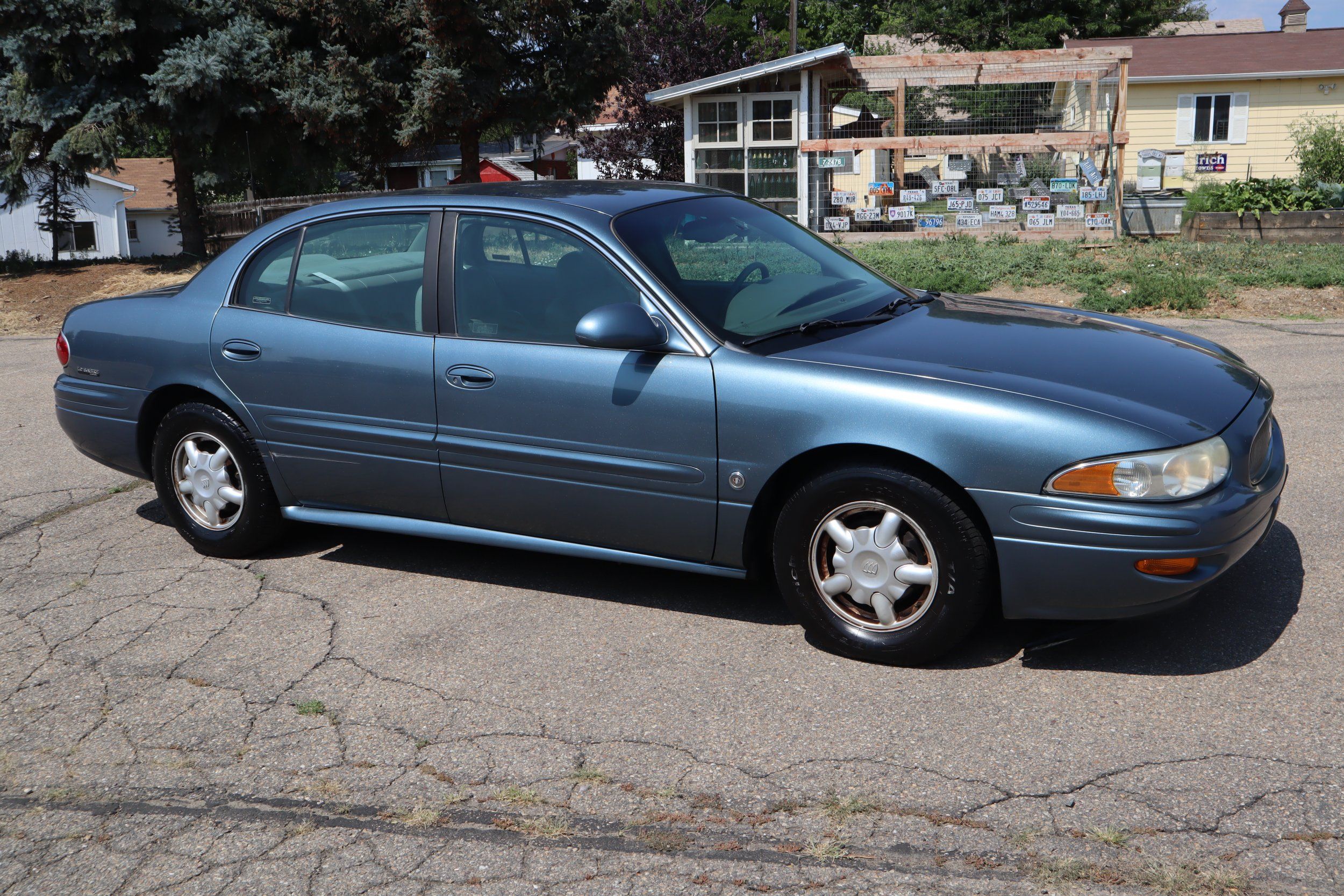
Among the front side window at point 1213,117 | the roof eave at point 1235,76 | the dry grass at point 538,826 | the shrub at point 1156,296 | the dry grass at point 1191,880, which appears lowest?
the dry grass at point 538,826

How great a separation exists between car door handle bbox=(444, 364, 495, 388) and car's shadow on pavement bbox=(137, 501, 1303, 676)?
0.92 meters

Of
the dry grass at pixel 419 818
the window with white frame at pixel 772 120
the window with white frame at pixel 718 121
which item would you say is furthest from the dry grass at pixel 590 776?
the window with white frame at pixel 718 121

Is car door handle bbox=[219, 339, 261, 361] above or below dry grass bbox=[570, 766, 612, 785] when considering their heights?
above

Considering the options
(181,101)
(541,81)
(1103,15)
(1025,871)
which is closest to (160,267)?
(181,101)

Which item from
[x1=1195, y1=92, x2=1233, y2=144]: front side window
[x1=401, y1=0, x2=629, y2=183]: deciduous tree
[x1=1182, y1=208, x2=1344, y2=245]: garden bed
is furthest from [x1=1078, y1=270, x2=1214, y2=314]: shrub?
[x1=1195, y1=92, x2=1233, y2=144]: front side window

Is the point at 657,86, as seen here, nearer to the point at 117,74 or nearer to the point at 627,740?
the point at 117,74

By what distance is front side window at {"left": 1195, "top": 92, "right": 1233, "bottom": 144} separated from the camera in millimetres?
Result: 29828

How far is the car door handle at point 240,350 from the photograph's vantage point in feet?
16.3

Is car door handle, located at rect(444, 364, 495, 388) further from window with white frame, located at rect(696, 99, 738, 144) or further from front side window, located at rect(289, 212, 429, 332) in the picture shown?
window with white frame, located at rect(696, 99, 738, 144)

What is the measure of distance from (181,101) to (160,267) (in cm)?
278

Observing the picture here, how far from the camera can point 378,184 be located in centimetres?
3353

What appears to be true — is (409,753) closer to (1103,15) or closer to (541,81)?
(541,81)

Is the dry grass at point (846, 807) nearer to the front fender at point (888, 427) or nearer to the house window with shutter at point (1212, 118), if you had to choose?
the front fender at point (888, 427)

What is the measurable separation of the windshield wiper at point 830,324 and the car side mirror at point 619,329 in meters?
0.33
